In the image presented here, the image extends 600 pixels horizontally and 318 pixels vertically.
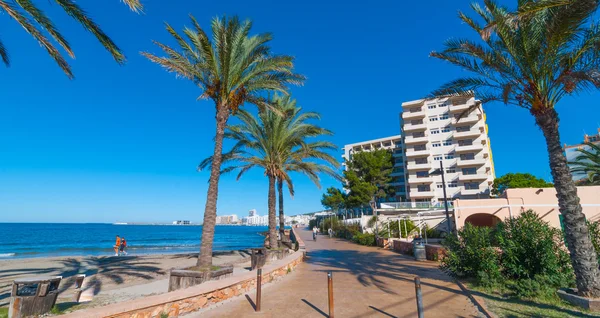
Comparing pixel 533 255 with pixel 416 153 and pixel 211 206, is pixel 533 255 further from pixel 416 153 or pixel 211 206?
pixel 416 153

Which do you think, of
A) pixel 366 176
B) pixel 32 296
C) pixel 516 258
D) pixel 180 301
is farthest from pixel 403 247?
pixel 366 176

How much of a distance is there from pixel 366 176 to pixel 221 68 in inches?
1515

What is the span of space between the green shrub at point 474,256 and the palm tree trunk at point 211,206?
22.8 feet

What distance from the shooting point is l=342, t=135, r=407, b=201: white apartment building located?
183 feet

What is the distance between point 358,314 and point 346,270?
18.2 feet

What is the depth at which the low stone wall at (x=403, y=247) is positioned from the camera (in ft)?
51.2

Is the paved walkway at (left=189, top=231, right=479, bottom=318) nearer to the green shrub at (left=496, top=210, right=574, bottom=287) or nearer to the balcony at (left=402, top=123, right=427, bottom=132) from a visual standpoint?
the green shrub at (left=496, top=210, right=574, bottom=287)

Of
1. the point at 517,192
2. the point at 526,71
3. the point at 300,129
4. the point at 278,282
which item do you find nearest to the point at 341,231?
the point at 517,192

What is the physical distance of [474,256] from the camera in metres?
8.10

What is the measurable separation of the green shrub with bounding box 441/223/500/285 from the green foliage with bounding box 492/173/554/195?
3847cm

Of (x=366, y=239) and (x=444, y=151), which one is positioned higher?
(x=444, y=151)

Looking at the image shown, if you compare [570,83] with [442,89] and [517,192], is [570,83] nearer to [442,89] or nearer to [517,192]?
[442,89]

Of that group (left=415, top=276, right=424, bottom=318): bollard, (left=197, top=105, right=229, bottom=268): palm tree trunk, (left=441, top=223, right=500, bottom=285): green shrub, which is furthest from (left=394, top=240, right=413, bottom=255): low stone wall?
(left=415, top=276, right=424, bottom=318): bollard

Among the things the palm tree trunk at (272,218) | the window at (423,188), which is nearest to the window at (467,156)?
the window at (423,188)
